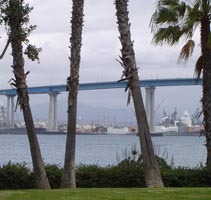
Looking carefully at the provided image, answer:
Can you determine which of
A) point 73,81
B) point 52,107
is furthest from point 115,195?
point 52,107

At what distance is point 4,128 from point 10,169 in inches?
3713

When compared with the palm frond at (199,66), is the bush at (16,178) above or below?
below

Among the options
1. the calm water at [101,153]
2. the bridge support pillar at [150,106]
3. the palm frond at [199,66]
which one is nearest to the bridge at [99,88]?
the bridge support pillar at [150,106]

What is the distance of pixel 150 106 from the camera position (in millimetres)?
72250

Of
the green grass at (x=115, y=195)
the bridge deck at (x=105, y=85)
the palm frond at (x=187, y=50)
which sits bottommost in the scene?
the green grass at (x=115, y=195)

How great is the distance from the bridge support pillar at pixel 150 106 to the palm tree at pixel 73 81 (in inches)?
2025

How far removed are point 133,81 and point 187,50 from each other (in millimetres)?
3417

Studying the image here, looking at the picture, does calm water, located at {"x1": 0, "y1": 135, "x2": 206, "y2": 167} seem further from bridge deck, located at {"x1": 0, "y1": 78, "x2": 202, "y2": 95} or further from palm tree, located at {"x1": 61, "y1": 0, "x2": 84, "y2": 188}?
bridge deck, located at {"x1": 0, "y1": 78, "x2": 202, "y2": 95}

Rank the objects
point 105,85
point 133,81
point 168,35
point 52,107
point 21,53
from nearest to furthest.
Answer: point 21,53
point 133,81
point 168,35
point 105,85
point 52,107

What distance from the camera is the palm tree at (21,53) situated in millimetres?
14383

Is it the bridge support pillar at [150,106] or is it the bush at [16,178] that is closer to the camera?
the bush at [16,178]

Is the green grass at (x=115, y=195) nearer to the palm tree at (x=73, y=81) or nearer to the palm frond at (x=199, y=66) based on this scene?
the palm tree at (x=73, y=81)

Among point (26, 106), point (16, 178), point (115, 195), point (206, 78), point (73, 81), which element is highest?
point (206, 78)

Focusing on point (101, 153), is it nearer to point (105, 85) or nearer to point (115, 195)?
point (105, 85)
